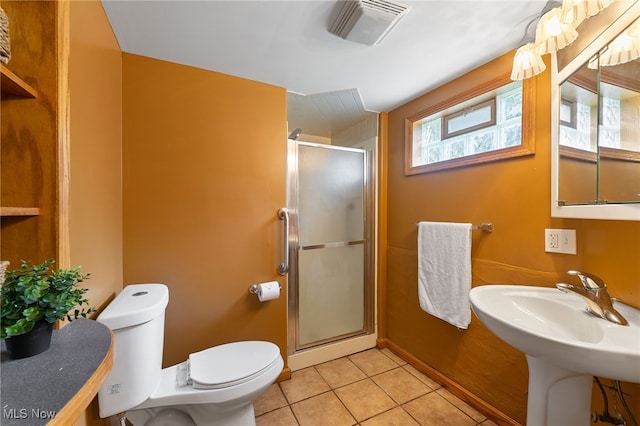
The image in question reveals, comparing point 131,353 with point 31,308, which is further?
point 131,353

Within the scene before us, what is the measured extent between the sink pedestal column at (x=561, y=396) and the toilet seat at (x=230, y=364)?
44.0 inches

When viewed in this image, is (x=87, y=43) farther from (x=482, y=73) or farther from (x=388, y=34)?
(x=482, y=73)

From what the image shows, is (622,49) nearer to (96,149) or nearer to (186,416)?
(96,149)

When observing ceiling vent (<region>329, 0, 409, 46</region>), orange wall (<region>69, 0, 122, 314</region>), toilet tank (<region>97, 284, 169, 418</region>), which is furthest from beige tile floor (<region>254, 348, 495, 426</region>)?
ceiling vent (<region>329, 0, 409, 46</region>)

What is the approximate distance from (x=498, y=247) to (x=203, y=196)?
5.95ft

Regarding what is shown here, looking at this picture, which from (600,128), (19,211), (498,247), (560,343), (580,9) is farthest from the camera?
(498,247)

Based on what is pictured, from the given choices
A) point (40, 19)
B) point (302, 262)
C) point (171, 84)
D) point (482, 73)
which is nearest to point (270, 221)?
point (302, 262)

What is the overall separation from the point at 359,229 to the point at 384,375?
1.14m

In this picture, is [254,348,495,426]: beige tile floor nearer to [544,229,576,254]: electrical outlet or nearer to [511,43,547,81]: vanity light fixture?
[544,229,576,254]: electrical outlet

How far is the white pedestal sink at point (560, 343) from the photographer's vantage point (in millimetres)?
670

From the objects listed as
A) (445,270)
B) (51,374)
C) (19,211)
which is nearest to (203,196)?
(19,211)

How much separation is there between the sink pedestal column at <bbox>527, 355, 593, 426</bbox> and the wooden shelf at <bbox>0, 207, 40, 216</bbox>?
1694mm

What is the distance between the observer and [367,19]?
3.59 ft

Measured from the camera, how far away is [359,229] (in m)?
2.23
